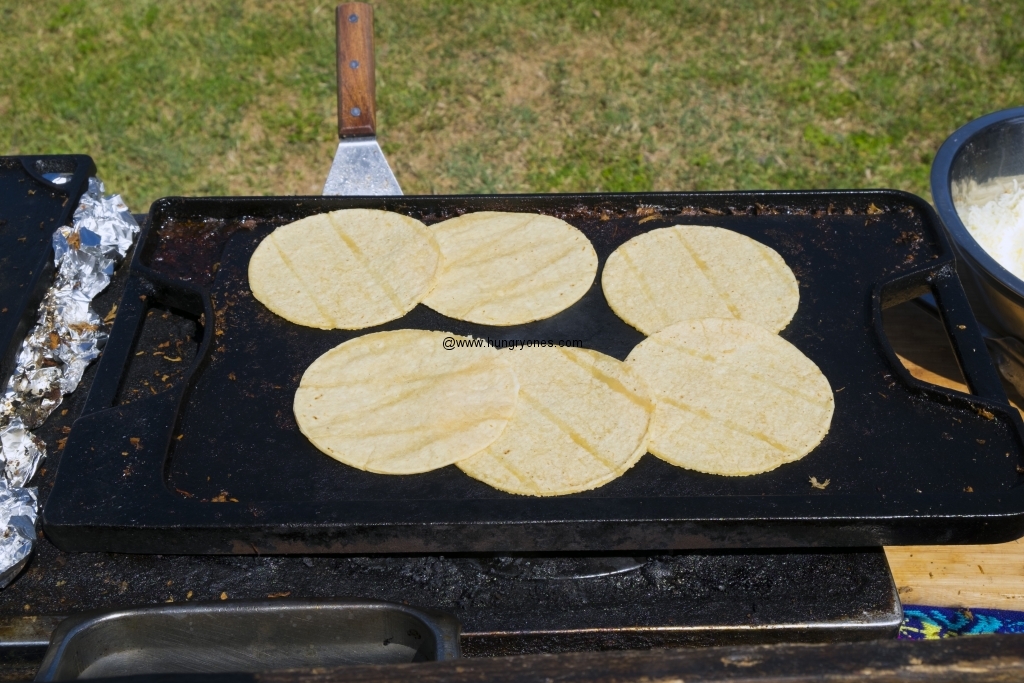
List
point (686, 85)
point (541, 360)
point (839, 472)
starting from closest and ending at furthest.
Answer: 1. point (839, 472)
2. point (541, 360)
3. point (686, 85)

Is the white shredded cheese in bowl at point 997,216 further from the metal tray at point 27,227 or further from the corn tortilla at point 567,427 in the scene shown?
the metal tray at point 27,227

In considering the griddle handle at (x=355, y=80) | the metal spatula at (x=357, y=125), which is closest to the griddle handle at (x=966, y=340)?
the metal spatula at (x=357, y=125)

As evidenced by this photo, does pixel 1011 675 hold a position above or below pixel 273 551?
above

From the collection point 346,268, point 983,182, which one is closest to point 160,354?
point 346,268

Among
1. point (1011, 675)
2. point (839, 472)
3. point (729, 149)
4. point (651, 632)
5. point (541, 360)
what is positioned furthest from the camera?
point (729, 149)

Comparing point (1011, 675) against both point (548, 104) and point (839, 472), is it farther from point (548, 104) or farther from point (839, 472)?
point (548, 104)

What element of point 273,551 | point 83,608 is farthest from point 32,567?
point 273,551

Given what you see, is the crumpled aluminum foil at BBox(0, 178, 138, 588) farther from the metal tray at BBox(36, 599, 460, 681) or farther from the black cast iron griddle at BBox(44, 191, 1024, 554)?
the metal tray at BBox(36, 599, 460, 681)

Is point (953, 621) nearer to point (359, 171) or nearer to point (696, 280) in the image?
point (696, 280)
